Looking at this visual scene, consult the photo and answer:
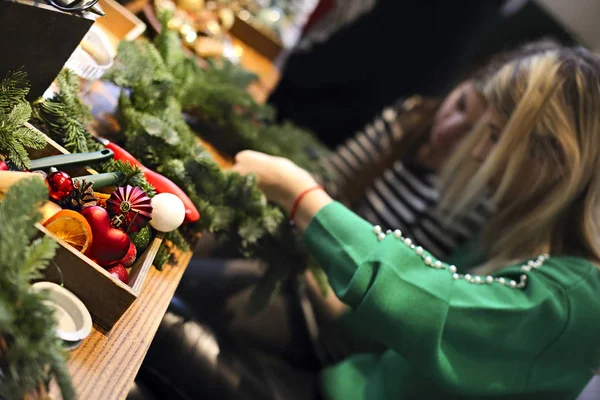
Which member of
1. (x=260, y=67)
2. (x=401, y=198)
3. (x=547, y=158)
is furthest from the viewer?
(x=401, y=198)

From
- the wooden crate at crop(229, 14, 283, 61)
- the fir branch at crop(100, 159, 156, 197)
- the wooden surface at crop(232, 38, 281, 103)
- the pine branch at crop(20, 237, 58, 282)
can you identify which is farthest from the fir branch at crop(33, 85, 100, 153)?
the wooden crate at crop(229, 14, 283, 61)

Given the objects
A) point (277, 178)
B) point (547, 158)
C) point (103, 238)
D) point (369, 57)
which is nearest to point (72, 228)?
point (103, 238)

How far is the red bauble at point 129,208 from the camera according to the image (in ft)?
2.17

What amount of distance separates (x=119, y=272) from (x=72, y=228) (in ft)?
0.26

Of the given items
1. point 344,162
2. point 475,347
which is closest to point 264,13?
point 344,162

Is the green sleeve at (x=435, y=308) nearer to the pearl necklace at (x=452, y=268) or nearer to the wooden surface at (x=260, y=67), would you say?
the pearl necklace at (x=452, y=268)

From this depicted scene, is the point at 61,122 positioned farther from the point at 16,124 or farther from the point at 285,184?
the point at 285,184

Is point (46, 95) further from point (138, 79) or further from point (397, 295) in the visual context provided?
point (397, 295)

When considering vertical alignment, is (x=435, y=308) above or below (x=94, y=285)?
above

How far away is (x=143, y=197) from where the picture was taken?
693mm

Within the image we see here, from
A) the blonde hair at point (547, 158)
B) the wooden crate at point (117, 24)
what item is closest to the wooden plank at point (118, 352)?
the wooden crate at point (117, 24)

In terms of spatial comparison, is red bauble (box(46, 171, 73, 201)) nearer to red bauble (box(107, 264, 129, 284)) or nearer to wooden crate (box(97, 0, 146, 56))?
red bauble (box(107, 264, 129, 284))

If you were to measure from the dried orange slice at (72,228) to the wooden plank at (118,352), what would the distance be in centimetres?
10

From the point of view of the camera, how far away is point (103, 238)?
2.02 feet
